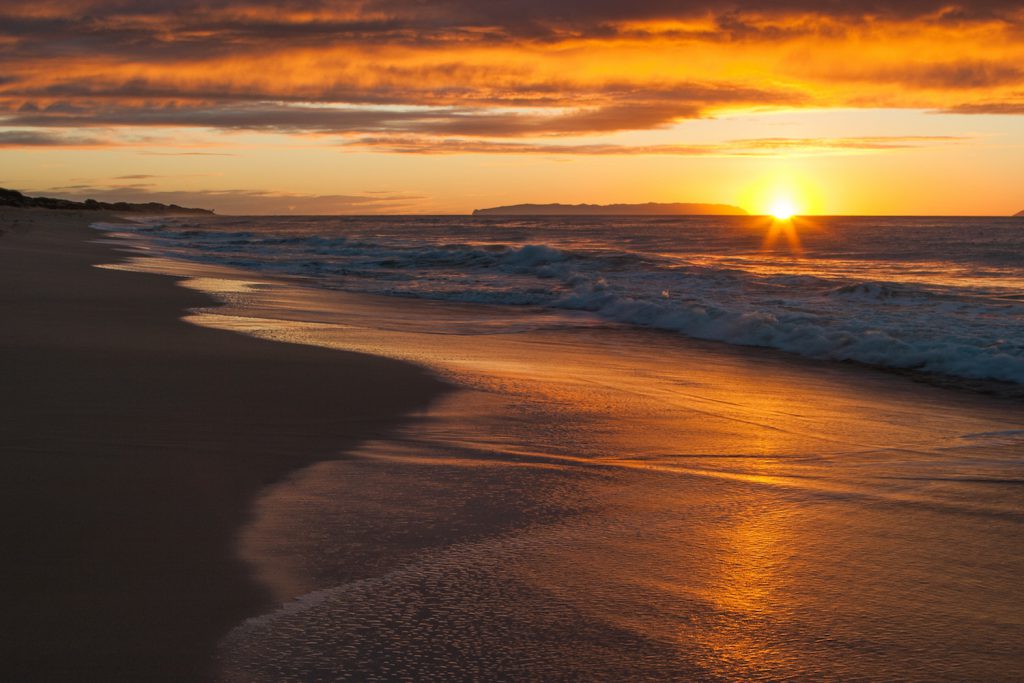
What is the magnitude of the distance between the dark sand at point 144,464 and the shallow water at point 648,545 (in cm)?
19

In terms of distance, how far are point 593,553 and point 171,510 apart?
Answer: 1.63 m

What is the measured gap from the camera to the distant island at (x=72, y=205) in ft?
270

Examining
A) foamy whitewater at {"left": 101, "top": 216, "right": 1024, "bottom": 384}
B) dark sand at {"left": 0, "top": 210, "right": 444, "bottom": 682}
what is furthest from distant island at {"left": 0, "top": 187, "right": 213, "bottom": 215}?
dark sand at {"left": 0, "top": 210, "right": 444, "bottom": 682}

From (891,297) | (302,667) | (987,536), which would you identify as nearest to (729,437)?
(987,536)

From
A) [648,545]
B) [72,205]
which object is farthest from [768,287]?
[72,205]

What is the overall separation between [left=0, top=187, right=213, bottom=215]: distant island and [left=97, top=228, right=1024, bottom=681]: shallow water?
80.8 m

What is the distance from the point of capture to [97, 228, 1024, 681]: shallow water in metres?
2.55

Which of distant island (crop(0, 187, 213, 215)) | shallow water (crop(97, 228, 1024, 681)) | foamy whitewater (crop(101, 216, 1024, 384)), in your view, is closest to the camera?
shallow water (crop(97, 228, 1024, 681))

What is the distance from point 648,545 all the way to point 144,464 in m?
2.32

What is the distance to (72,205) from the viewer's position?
331 feet

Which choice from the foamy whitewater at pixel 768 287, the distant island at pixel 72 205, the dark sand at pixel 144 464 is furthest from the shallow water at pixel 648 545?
the distant island at pixel 72 205

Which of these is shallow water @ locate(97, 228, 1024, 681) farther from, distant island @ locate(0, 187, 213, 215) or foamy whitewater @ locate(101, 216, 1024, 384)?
distant island @ locate(0, 187, 213, 215)

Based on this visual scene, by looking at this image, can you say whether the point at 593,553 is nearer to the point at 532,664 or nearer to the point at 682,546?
the point at 682,546

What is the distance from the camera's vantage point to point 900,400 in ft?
22.9
